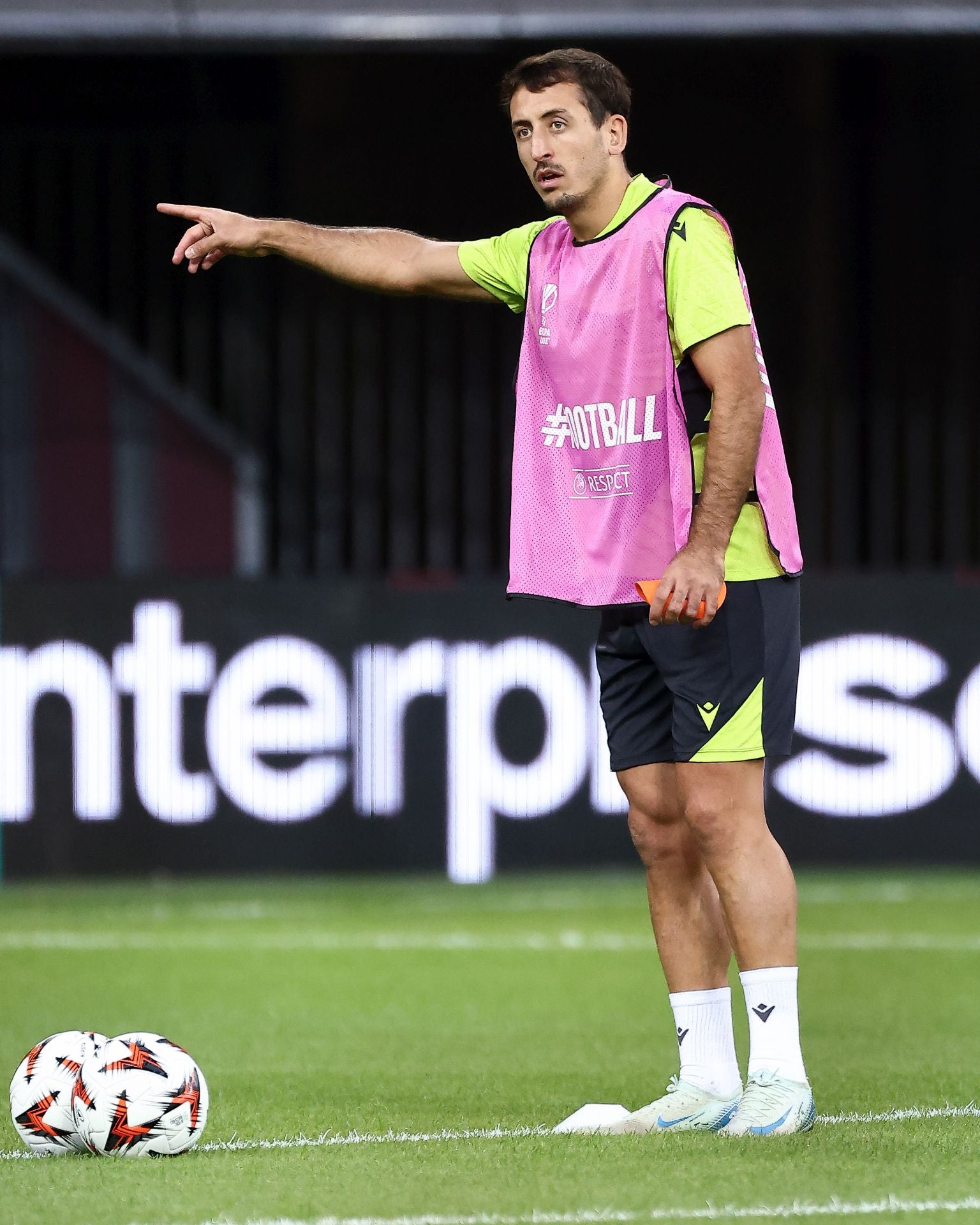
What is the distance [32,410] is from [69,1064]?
846 cm

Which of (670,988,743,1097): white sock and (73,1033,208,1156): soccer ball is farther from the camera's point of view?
(670,988,743,1097): white sock

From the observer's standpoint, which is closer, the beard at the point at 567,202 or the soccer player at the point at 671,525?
the soccer player at the point at 671,525

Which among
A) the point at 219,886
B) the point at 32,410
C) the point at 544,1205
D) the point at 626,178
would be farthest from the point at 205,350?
the point at 544,1205

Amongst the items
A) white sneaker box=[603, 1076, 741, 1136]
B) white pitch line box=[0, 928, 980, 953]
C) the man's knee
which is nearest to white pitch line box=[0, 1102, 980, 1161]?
white sneaker box=[603, 1076, 741, 1136]

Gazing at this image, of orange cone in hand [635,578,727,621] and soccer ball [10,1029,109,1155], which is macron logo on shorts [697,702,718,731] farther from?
soccer ball [10,1029,109,1155]

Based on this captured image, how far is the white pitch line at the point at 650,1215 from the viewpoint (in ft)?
10.6

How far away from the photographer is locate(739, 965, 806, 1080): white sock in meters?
3.91

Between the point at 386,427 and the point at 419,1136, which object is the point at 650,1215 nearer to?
the point at 419,1136

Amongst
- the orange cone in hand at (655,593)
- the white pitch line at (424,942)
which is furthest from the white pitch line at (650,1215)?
the white pitch line at (424,942)

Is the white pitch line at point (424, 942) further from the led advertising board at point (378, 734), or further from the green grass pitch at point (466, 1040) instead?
the led advertising board at point (378, 734)

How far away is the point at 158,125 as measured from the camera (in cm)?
1223

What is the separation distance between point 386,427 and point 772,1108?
8766mm

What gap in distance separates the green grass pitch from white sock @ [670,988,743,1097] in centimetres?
24

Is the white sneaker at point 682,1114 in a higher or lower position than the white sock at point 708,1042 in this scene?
lower
